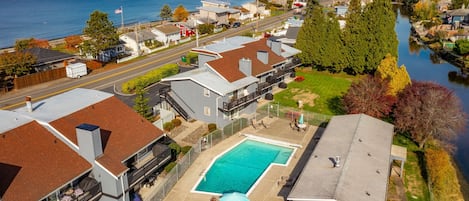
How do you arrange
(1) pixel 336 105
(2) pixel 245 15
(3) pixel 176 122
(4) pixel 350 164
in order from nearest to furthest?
(4) pixel 350 164 < (3) pixel 176 122 < (1) pixel 336 105 < (2) pixel 245 15

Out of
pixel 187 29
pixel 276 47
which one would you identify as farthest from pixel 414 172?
pixel 187 29

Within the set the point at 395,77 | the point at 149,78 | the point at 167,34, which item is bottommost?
the point at 149,78

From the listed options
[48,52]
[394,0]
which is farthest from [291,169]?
[394,0]

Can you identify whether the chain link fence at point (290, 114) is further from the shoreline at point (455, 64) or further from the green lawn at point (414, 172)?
the shoreline at point (455, 64)

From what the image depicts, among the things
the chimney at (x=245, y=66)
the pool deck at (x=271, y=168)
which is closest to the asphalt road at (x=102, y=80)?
the chimney at (x=245, y=66)

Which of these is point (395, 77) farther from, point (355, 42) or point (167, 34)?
point (167, 34)

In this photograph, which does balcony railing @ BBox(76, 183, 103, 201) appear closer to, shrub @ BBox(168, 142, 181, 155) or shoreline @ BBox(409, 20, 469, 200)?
shrub @ BBox(168, 142, 181, 155)
